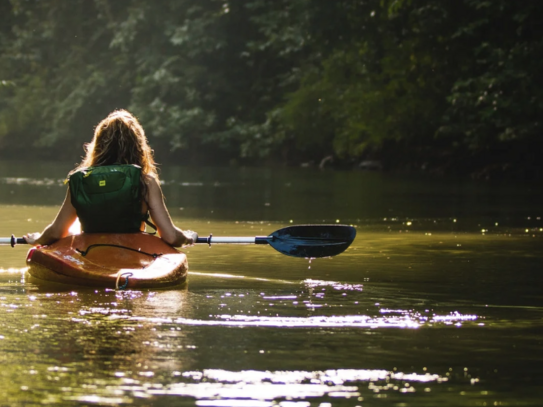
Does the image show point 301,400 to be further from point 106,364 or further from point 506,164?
point 506,164

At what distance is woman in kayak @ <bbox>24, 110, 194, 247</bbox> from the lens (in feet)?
27.9

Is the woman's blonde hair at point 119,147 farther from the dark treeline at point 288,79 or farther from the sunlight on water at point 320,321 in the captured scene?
the dark treeline at point 288,79

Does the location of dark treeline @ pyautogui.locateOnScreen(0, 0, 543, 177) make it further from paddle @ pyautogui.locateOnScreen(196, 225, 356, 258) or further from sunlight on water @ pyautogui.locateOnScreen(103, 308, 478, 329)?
sunlight on water @ pyautogui.locateOnScreen(103, 308, 478, 329)

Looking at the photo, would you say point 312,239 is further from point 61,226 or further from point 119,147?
point 61,226

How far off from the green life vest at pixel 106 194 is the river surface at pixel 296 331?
617 mm

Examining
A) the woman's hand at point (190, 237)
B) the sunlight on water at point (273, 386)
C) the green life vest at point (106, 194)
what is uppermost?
the green life vest at point (106, 194)

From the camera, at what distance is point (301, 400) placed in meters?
4.94

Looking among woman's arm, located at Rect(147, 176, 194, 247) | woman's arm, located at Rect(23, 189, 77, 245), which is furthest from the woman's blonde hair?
woman's arm, located at Rect(23, 189, 77, 245)

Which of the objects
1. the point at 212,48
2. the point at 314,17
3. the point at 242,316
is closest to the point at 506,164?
the point at 314,17

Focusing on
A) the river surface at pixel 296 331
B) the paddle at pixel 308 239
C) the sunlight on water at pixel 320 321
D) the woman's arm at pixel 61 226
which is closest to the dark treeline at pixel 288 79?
the river surface at pixel 296 331

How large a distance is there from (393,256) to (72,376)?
6.05 metres

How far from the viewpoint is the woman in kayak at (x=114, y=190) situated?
8500mm

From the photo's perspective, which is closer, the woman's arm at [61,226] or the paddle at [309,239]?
the woman's arm at [61,226]

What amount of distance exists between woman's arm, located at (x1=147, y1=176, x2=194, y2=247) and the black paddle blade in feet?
2.67
